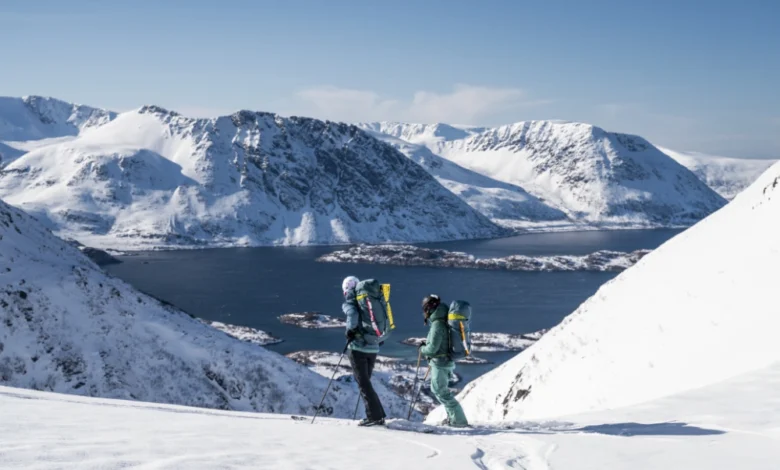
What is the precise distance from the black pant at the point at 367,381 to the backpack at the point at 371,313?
0.39 meters

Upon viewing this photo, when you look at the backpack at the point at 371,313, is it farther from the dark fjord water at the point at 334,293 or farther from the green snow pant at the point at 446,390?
the dark fjord water at the point at 334,293

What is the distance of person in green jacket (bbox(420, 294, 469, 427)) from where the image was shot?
1270cm

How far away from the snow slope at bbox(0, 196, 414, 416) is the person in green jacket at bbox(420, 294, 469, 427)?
2327cm

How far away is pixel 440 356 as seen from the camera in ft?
41.7

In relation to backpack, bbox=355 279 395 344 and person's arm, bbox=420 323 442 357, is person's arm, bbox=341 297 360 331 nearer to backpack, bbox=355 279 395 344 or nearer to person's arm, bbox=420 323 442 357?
backpack, bbox=355 279 395 344

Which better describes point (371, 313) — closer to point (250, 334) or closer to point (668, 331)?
point (668, 331)

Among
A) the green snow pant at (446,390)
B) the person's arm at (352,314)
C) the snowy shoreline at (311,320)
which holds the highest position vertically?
the person's arm at (352,314)

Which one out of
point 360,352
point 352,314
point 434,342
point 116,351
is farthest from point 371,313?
point 116,351

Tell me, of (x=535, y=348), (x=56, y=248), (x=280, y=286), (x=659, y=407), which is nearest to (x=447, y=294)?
(x=280, y=286)

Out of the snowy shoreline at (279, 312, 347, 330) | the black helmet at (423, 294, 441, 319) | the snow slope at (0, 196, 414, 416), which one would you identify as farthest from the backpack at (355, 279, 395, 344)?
the snowy shoreline at (279, 312, 347, 330)

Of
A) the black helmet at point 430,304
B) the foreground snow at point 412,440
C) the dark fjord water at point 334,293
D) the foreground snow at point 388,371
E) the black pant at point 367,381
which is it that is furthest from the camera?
the dark fjord water at point 334,293

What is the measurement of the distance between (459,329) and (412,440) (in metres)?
2.89

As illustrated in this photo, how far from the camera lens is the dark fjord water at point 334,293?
108 m

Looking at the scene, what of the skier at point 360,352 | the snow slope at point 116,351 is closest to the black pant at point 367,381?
the skier at point 360,352
